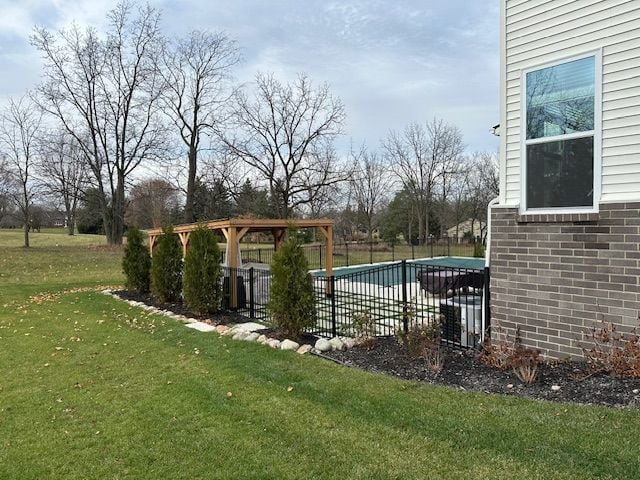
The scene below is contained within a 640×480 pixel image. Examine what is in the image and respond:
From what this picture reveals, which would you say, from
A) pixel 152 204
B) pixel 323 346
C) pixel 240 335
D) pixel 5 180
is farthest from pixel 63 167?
pixel 323 346

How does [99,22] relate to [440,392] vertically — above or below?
above

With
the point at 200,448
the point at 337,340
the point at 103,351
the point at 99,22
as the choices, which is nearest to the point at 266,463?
the point at 200,448

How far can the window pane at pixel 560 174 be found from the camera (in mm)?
4320

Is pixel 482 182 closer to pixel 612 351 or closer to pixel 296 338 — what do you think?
pixel 296 338

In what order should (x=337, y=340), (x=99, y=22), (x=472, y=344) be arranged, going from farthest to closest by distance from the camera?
(x=99, y=22) → (x=337, y=340) → (x=472, y=344)

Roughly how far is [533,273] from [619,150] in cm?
139

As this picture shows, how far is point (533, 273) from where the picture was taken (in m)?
4.69

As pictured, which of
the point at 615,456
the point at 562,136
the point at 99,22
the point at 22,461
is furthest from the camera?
the point at 99,22

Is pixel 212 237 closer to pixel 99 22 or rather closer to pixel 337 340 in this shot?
pixel 337 340

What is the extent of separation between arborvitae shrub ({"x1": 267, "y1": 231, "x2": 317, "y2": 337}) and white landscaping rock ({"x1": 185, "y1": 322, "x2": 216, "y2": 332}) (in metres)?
1.53

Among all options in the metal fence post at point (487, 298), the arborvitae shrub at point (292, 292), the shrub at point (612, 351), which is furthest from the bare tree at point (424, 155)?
the shrub at point (612, 351)

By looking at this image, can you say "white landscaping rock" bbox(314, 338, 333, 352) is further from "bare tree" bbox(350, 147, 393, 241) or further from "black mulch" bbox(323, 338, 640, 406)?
"bare tree" bbox(350, 147, 393, 241)

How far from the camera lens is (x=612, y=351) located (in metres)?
4.05

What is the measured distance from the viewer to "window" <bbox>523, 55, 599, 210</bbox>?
430 centimetres
